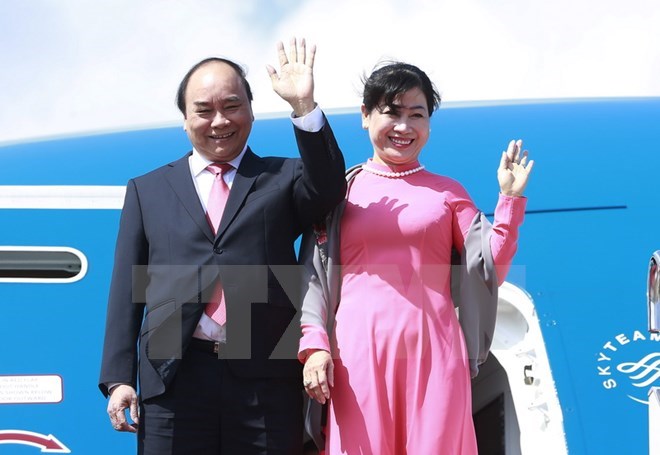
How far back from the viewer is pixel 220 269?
10.3 feet

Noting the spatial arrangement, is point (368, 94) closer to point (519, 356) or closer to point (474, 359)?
point (474, 359)

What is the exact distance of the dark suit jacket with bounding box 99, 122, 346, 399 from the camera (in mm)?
3129

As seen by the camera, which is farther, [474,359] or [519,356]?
[519,356]

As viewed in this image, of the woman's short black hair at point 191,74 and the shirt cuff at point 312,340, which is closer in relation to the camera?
the shirt cuff at point 312,340

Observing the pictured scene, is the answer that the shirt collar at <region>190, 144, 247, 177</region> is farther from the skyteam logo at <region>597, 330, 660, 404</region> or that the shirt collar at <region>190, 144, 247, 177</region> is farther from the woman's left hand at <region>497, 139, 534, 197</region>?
the skyteam logo at <region>597, 330, 660, 404</region>

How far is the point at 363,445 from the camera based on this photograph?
3.04m

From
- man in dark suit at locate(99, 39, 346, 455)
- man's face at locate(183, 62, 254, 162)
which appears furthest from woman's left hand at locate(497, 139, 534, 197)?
man's face at locate(183, 62, 254, 162)

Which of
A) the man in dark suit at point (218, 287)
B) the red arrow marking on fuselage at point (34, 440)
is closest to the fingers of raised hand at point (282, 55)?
the man in dark suit at point (218, 287)

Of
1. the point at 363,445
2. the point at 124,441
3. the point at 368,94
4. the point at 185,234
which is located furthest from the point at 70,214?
the point at 363,445

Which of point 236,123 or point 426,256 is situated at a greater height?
point 236,123

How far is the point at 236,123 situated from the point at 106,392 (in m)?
1.04

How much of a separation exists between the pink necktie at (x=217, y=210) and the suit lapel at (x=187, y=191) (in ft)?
0.12

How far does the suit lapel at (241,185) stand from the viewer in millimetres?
3197

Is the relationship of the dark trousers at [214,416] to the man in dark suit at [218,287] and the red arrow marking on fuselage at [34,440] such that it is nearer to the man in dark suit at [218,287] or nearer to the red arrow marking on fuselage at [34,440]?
the man in dark suit at [218,287]
